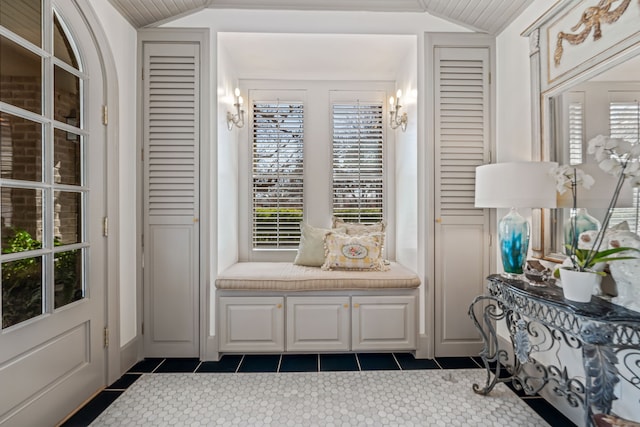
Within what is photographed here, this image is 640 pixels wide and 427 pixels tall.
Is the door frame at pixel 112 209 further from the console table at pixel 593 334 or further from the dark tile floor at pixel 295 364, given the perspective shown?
the console table at pixel 593 334

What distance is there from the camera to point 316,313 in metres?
2.42

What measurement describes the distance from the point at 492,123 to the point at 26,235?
311 centimetres

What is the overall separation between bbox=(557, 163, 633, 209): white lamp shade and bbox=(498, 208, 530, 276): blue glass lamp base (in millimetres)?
256

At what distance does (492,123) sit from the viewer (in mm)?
2424

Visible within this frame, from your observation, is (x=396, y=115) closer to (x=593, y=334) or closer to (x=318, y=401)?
(x=593, y=334)

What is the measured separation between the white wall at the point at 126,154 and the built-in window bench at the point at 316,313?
0.65 metres

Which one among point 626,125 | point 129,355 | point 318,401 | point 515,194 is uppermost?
point 626,125

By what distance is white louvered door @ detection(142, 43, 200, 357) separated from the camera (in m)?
2.37

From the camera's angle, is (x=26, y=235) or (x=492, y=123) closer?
(x=26, y=235)

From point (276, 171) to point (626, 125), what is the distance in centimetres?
256

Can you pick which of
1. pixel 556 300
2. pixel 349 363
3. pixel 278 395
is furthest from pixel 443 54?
pixel 278 395

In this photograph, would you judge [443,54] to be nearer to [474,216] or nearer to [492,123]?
[492,123]

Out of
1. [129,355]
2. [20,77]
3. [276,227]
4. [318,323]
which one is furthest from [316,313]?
[20,77]

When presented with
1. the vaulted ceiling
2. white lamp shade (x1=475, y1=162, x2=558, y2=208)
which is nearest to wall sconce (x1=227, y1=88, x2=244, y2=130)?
the vaulted ceiling
